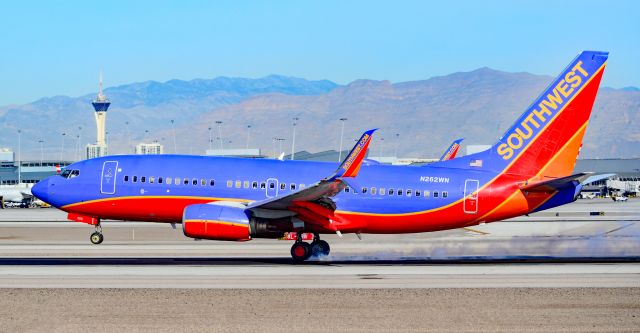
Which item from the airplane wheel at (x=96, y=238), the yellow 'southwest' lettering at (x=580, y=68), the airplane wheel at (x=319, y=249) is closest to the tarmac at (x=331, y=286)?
the airplane wheel at (x=96, y=238)

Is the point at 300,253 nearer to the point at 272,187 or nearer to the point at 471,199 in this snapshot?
the point at 272,187

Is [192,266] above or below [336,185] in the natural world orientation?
below

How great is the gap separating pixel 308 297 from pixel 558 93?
1751 centimetres

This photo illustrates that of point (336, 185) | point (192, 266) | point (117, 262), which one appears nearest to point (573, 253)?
point (336, 185)

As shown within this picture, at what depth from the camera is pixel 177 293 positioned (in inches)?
1154

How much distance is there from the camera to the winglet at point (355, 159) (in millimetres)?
36844

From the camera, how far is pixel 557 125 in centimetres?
4059

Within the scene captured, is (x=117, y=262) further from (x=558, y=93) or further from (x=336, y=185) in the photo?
(x=558, y=93)

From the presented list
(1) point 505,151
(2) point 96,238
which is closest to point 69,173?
(2) point 96,238

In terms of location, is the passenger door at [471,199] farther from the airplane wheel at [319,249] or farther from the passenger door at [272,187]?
the passenger door at [272,187]

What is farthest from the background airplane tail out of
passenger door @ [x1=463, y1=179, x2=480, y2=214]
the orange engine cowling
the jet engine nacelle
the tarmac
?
the orange engine cowling

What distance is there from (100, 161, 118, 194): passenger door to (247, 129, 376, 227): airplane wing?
8067 millimetres

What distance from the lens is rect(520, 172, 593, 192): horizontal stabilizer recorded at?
3859cm

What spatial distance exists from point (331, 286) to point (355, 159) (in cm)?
745
